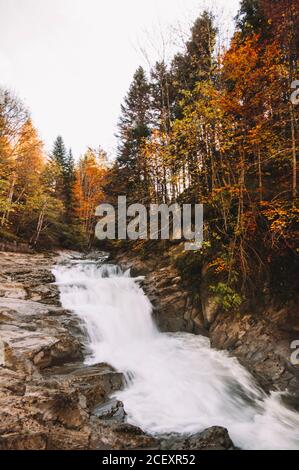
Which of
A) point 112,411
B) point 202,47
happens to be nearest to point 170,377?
point 112,411

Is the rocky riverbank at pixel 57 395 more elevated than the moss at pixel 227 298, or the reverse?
the moss at pixel 227 298

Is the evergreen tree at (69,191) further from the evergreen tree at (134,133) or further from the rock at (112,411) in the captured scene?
the rock at (112,411)

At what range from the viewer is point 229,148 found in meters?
9.34

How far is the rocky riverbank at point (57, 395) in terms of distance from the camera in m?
3.87

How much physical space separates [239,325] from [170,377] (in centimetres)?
268

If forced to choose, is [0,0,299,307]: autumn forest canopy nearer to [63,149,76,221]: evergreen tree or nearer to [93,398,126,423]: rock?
[93,398,126,423]: rock

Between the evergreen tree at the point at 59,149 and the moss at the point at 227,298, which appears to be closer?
the moss at the point at 227,298

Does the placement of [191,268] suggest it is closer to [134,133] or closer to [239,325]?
[239,325]

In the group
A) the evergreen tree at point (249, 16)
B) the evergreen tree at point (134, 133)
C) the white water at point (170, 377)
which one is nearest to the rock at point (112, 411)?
the white water at point (170, 377)

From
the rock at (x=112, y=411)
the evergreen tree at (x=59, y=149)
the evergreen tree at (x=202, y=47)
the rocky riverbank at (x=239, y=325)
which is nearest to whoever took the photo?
the rock at (x=112, y=411)

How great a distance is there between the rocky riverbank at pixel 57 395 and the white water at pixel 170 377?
0.44 meters

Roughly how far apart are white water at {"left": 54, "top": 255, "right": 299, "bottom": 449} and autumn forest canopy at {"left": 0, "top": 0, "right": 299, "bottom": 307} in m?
2.12
